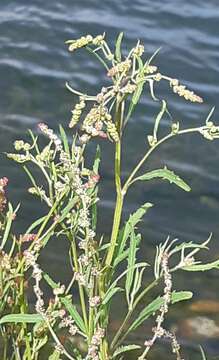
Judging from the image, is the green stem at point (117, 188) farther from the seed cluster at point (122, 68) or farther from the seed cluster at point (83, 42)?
the seed cluster at point (83, 42)

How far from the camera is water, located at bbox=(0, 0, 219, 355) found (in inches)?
206

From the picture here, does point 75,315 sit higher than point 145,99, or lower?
lower

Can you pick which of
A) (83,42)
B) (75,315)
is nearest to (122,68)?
(83,42)

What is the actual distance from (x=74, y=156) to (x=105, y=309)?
18.0 inches

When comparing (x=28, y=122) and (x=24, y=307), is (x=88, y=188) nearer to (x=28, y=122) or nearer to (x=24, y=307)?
(x=24, y=307)

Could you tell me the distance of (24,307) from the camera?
2475 millimetres

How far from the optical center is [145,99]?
21.4 ft

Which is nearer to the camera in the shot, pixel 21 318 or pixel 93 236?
pixel 93 236

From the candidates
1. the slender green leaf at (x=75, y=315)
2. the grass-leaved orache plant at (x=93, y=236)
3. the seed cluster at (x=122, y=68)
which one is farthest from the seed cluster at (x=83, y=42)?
the slender green leaf at (x=75, y=315)

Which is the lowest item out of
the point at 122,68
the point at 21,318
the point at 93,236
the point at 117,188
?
the point at 21,318

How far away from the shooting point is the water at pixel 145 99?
17.1 feet

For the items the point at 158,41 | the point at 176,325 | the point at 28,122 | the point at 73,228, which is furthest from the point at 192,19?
the point at 73,228

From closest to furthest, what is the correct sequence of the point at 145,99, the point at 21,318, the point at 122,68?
the point at 122,68
the point at 21,318
the point at 145,99

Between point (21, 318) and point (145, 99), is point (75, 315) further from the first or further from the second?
point (145, 99)
